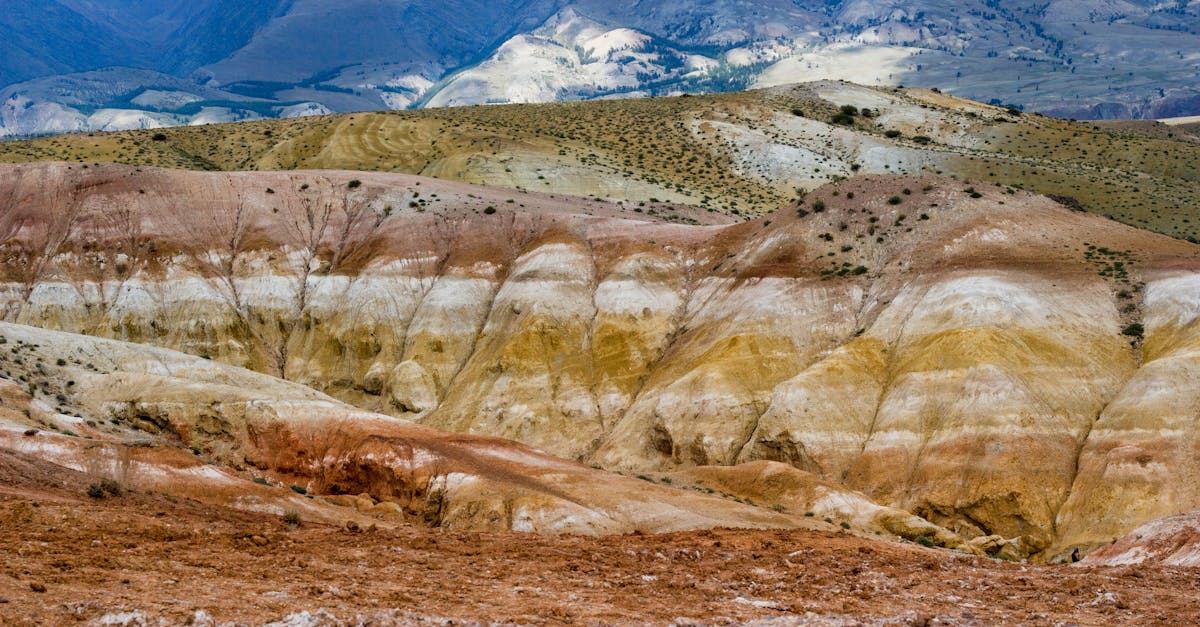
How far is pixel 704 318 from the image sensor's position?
62656 millimetres

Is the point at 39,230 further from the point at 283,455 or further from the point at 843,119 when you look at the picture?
the point at 843,119

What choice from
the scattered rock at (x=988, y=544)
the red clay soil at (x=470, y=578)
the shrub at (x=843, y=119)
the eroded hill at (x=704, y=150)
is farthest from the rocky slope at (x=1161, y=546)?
the shrub at (x=843, y=119)

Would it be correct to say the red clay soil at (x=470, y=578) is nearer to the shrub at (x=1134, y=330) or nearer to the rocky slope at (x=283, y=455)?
the rocky slope at (x=283, y=455)

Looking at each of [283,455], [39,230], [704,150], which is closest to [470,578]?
[283,455]

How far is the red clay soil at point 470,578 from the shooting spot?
1670 centimetres

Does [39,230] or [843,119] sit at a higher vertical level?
[843,119]

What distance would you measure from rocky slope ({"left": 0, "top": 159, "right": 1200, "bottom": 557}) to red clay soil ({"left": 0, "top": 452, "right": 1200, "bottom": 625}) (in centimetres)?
2096

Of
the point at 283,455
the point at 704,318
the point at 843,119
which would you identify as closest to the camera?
the point at 283,455

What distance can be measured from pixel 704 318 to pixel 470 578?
43.8 m

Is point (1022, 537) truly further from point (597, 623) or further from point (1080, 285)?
point (597, 623)

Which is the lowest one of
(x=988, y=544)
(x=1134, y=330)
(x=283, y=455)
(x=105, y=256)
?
(x=988, y=544)

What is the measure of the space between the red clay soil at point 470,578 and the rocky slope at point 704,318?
21.0 m

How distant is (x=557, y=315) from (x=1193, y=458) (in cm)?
3859

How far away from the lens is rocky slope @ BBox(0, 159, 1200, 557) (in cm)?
4372
